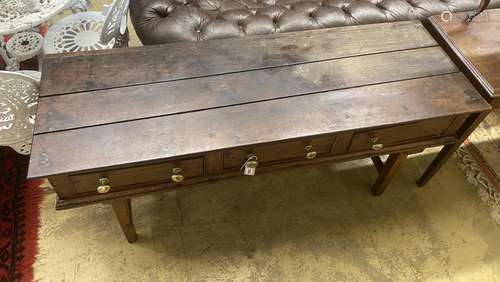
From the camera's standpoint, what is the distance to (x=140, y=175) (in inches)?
41.7

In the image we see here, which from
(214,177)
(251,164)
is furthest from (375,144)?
(214,177)

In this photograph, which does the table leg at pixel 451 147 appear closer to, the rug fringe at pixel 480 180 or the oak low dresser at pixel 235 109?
the oak low dresser at pixel 235 109

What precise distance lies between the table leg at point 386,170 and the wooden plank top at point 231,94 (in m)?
0.27

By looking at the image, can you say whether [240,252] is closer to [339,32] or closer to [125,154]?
[125,154]

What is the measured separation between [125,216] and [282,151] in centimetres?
58

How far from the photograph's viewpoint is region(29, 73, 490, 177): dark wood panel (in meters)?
0.97

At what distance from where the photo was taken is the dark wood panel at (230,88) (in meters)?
1.06

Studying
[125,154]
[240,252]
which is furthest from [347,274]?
[125,154]

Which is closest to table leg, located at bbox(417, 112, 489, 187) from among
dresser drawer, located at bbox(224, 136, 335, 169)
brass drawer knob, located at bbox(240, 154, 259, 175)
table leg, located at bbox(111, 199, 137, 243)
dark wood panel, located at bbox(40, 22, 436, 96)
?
dark wood panel, located at bbox(40, 22, 436, 96)

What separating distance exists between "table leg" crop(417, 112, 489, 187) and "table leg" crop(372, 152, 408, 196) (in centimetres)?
20

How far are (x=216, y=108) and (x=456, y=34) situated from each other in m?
1.00

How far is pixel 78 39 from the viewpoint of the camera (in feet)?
5.34

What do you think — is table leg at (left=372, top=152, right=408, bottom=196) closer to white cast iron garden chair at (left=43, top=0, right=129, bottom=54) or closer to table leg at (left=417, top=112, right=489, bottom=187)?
table leg at (left=417, top=112, right=489, bottom=187)

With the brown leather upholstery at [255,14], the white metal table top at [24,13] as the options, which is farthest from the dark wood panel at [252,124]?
the white metal table top at [24,13]
